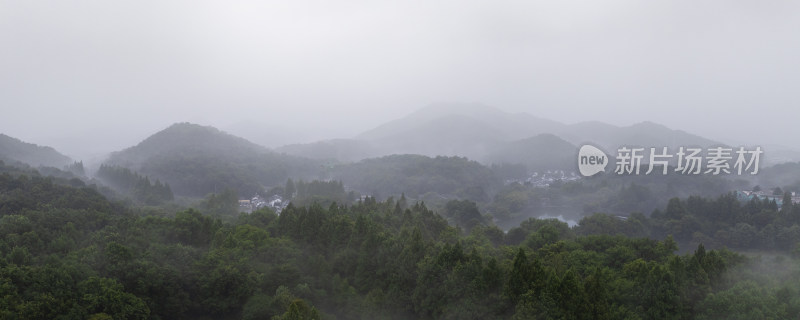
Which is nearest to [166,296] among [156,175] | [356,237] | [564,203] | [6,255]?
[6,255]

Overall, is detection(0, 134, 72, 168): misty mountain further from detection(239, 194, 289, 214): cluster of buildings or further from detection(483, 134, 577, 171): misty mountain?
detection(483, 134, 577, 171): misty mountain

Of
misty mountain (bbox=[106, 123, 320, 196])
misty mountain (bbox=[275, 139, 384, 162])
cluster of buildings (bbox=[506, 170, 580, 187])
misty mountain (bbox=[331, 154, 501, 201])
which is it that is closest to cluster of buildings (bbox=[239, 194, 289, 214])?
misty mountain (bbox=[106, 123, 320, 196])

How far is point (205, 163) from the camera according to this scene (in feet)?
228

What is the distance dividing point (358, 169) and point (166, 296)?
212 feet

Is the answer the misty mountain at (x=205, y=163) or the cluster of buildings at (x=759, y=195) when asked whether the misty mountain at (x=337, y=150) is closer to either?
the misty mountain at (x=205, y=163)

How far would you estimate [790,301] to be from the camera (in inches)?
495

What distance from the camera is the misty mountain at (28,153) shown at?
63.4 m

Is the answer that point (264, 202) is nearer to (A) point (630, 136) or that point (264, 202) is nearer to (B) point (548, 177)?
(B) point (548, 177)

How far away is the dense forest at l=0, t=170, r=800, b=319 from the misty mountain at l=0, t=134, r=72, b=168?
161 feet

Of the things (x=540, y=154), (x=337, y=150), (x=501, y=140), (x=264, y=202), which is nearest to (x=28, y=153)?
(x=264, y=202)

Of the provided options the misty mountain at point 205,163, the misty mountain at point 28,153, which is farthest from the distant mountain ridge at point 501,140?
the misty mountain at point 28,153

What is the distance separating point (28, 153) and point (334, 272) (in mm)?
73685

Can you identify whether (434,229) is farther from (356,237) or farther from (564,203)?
(564,203)

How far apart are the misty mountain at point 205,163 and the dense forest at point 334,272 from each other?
118 feet
